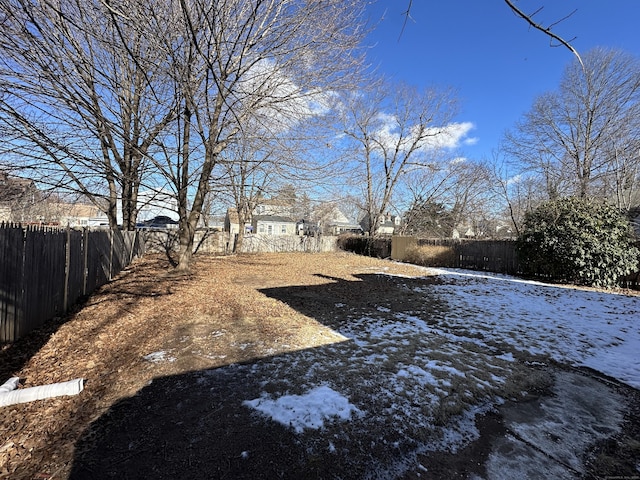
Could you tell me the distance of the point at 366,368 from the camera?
319 centimetres

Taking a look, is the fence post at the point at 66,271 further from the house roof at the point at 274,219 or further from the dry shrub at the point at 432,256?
the house roof at the point at 274,219

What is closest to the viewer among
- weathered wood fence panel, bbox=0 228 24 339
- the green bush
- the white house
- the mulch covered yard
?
the mulch covered yard

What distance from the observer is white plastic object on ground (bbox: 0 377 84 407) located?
7.96ft

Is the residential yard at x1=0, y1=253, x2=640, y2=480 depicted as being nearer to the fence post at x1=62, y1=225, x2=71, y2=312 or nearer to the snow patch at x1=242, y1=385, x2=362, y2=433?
the snow patch at x1=242, y1=385, x2=362, y2=433

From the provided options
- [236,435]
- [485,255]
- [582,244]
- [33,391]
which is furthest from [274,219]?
[236,435]

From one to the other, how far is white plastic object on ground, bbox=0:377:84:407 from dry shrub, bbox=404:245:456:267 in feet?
50.1

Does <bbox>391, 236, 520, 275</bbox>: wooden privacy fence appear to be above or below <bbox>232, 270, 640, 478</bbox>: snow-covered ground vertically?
above

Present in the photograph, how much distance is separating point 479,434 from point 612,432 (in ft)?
3.47

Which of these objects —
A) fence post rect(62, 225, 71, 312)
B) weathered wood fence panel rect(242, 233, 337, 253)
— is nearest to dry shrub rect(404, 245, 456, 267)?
weathered wood fence panel rect(242, 233, 337, 253)

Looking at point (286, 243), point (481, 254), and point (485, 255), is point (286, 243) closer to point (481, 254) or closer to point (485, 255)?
point (481, 254)

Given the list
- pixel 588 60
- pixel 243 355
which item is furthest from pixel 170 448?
pixel 588 60

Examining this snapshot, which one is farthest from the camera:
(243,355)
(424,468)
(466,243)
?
(466,243)

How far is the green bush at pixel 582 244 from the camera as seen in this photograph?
8938 millimetres

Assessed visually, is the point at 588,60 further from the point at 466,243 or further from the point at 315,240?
the point at 315,240
